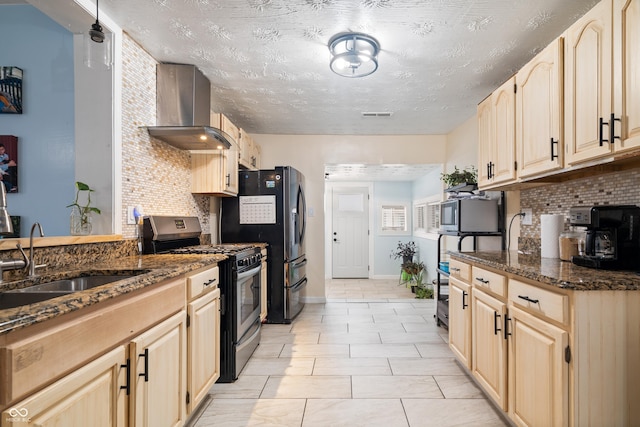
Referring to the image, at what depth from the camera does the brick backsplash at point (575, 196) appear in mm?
1807

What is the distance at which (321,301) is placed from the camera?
182 inches

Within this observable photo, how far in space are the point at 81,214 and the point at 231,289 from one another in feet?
3.40

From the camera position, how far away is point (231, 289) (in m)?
2.34

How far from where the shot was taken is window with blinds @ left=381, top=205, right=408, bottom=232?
276 inches

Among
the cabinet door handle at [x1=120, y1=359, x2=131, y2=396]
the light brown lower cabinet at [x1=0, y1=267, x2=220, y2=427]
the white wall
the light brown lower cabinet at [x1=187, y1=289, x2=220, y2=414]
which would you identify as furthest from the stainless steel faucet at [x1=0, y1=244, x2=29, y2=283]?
the white wall

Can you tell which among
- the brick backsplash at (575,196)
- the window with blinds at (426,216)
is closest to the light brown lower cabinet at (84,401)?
the brick backsplash at (575,196)

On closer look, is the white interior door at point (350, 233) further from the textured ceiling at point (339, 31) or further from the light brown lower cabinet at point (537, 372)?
the light brown lower cabinet at point (537, 372)

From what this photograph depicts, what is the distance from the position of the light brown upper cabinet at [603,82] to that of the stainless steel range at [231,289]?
7.12 ft

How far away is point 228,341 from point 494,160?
7.84ft

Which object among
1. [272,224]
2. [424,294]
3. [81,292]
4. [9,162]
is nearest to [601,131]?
[81,292]

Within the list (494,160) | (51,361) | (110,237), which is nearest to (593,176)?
(494,160)

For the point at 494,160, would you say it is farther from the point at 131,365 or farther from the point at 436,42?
the point at 131,365

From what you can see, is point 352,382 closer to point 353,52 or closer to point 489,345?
point 489,345

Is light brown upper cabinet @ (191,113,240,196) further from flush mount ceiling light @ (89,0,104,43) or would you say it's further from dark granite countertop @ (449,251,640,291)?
dark granite countertop @ (449,251,640,291)
